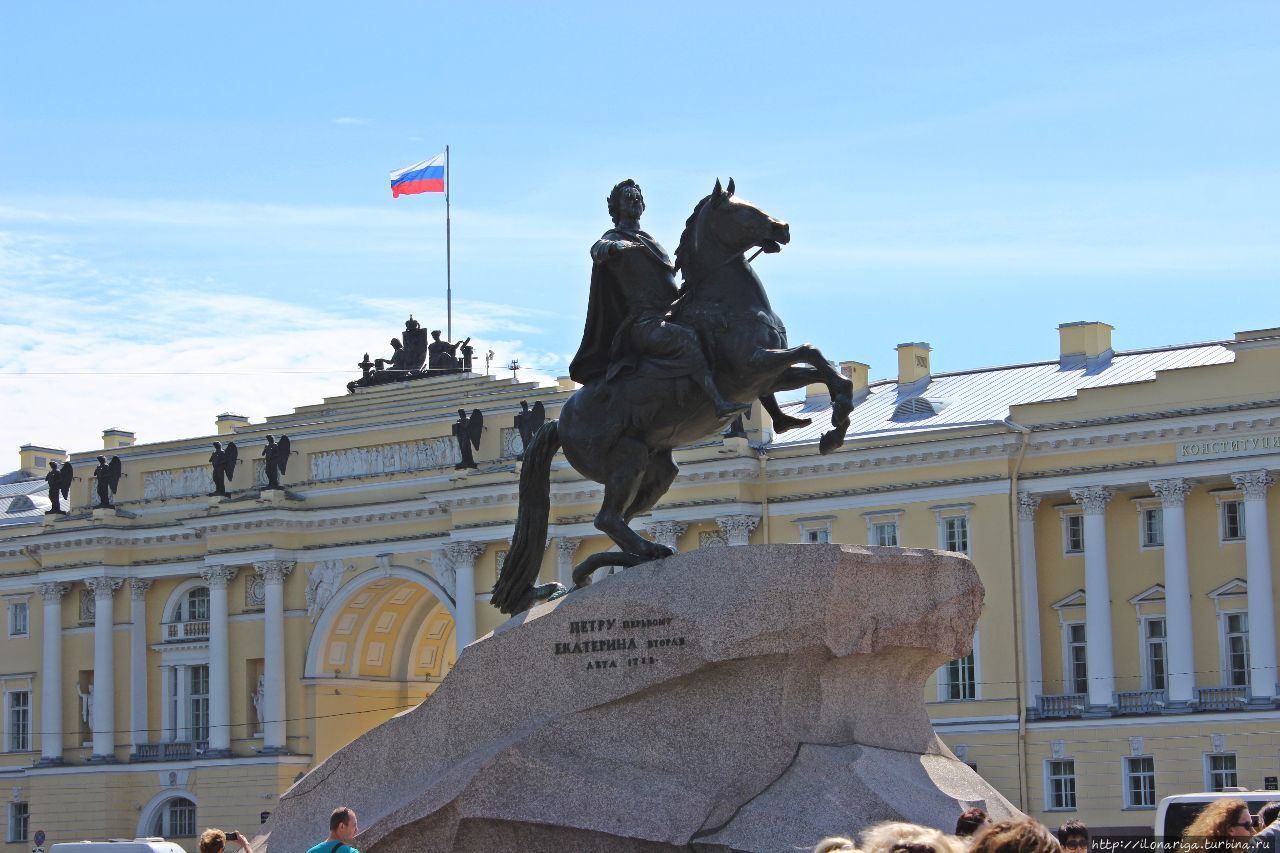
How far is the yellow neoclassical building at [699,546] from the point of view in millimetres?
43156

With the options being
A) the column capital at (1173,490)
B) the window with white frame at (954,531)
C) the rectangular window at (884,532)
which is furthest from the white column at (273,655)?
the column capital at (1173,490)

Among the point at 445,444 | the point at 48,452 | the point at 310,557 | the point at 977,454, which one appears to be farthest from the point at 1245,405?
the point at 48,452

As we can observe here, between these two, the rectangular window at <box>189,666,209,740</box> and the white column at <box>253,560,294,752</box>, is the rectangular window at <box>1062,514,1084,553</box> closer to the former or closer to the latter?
the white column at <box>253,560,294,752</box>

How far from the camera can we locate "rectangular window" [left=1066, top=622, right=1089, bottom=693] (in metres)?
45.1

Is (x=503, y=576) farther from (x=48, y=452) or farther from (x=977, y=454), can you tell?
(x=48, y=452)

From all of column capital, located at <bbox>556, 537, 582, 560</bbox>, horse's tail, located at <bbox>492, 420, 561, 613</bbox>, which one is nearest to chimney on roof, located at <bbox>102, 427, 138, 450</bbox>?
column capital, located at <bbox>556, 537, 582, 560</bbox>

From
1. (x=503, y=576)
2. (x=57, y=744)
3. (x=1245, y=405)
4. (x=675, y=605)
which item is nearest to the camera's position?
(x=675, y=605)

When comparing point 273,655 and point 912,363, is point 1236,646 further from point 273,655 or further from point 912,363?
point 273,655

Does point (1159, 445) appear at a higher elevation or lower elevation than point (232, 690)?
higher

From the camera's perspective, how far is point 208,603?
187 feet

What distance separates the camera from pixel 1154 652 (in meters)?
44.2

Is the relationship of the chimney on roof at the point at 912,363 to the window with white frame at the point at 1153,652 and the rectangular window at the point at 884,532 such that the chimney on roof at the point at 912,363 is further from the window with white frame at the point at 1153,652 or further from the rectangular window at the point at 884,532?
the window with white frame at the point at 1153,652

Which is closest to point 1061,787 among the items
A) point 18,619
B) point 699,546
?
point 699,546

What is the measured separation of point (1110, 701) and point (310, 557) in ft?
67.7
